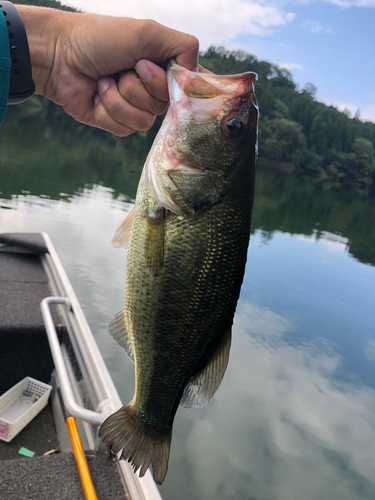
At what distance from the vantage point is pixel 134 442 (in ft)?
4.62

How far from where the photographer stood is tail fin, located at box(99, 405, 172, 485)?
138cm

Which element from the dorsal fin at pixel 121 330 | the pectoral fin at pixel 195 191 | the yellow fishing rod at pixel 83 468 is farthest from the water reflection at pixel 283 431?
the pectoral fin at pixel 195 191

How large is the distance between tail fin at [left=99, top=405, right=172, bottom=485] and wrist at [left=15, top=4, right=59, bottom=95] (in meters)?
1.62

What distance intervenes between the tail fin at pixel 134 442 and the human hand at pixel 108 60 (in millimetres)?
1255

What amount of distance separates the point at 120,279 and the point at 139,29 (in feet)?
23.4

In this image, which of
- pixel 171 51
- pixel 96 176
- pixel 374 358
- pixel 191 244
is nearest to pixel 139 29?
pixel 171 51

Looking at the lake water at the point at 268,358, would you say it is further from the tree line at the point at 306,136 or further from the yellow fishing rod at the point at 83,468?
the tree line at the point at 306,136

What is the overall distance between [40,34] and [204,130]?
974 millimetres

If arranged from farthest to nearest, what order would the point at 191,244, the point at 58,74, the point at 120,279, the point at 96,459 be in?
the point at 120,279 < the point at 96,459 < the point at 58,74 < the point at 191,244

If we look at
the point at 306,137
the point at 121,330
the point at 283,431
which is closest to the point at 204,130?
the point at 121,330

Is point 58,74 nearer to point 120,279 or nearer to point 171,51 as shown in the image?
point 171,51

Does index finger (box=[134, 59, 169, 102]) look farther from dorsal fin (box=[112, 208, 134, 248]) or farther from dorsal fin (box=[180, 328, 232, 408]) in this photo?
dorsal fin (box=[180, 328, 232, 408])

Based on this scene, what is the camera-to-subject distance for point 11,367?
146 inches

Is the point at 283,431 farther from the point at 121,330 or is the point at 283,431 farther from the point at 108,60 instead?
the point at 108,60
